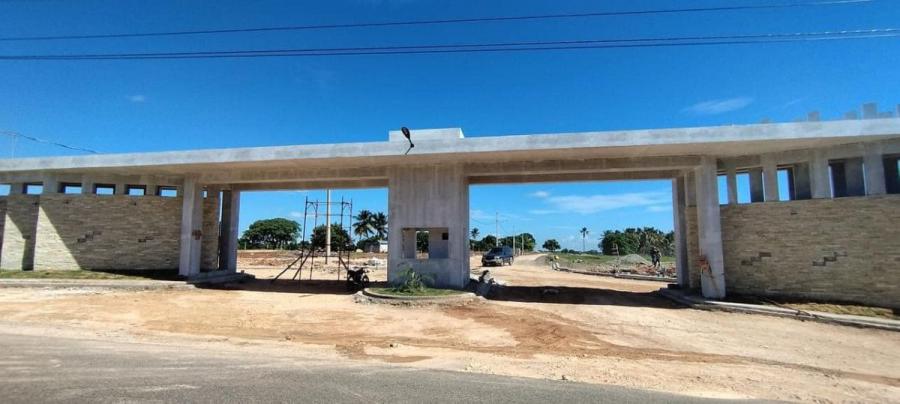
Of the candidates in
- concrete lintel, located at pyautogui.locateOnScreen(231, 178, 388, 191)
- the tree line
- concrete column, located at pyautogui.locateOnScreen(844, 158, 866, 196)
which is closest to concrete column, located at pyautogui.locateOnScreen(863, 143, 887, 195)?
concrete column, located at pyautogui.locateOnScreen(844, 158, 866, 196)

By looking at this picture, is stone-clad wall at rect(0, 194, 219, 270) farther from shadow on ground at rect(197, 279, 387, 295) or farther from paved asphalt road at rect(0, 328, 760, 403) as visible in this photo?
paved asphalt road at rect(0, 328, 760, 403)

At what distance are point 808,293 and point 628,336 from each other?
297 inches

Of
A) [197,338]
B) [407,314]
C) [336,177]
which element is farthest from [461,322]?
[336,177]

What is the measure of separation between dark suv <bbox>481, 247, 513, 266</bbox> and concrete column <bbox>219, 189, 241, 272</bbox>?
2004cm

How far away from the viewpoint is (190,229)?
1905cm

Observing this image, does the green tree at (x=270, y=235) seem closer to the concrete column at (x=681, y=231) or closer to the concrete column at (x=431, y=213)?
the concrete column at (x=431, y=213)

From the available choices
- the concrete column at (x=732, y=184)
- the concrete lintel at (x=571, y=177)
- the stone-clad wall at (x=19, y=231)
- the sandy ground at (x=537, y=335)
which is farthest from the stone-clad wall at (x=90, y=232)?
the concrete column at (x=732, y=184)

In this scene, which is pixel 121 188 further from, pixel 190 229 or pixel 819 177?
pixel 819 177

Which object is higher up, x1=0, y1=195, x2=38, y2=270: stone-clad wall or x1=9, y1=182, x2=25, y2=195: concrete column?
x1=9, y1=182, x2=25, y2=195: concrete column

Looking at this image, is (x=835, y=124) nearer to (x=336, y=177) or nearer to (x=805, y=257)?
(x=805, y=257)

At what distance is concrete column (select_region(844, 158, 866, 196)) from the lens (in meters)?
13.1

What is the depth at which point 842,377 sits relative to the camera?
6941 millimetres

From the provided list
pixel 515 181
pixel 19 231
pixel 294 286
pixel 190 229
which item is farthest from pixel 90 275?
pixel 515 181

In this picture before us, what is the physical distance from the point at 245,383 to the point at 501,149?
10.6m
